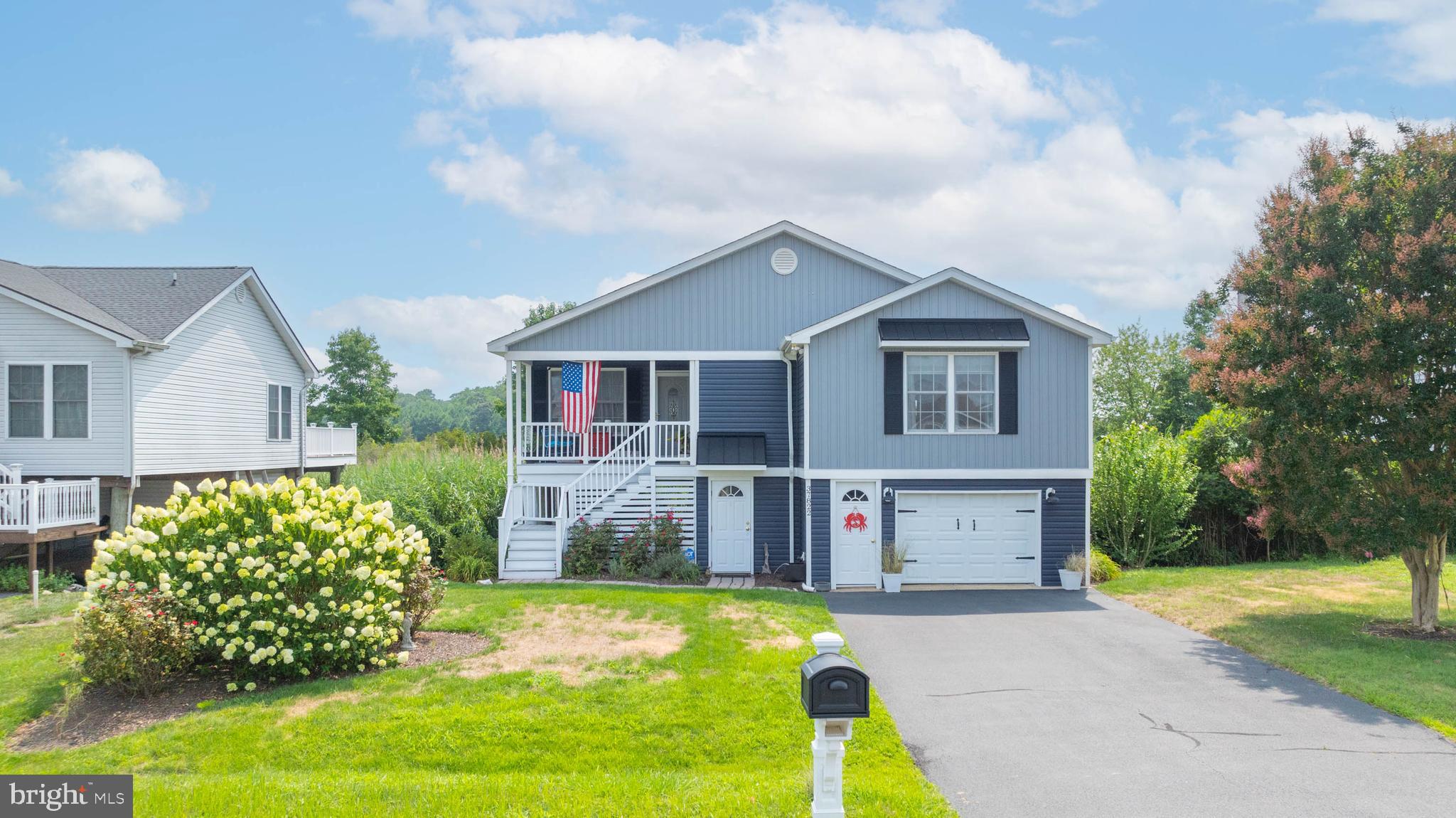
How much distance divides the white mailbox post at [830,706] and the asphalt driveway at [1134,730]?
1655mm

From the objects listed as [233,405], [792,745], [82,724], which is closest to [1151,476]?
[792,745]

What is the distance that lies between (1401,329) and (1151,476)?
795 cm

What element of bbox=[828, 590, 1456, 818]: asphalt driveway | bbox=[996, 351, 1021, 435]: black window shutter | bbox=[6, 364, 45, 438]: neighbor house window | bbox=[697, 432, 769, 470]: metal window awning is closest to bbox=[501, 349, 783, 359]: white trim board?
bbox=[697, 432, 769, 470]: metal window awning

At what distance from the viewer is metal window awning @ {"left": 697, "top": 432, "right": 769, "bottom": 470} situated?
16875mm

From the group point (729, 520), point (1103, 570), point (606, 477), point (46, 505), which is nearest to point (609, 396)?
point (606, 477)

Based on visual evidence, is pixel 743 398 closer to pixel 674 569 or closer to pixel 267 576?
pixel 674 569

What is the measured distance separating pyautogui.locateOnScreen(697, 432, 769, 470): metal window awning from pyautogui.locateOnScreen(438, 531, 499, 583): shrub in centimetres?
447

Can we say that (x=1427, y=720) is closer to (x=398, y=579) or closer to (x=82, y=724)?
(x=398, y=579)

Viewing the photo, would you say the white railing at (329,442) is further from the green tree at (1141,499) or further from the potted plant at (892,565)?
the green tree at (1141,499)

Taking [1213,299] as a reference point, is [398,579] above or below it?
below

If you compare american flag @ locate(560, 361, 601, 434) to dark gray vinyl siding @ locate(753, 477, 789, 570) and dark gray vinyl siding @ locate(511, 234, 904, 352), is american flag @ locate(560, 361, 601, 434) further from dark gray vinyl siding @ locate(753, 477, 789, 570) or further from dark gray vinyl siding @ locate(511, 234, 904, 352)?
dark gray vinyl siding @ locate(753, 477, 789, 570)

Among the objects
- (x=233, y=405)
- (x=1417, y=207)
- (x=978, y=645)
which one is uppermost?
(x=1417, y=207)

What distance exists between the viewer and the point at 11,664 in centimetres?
966

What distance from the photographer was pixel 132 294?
65.0 feet
